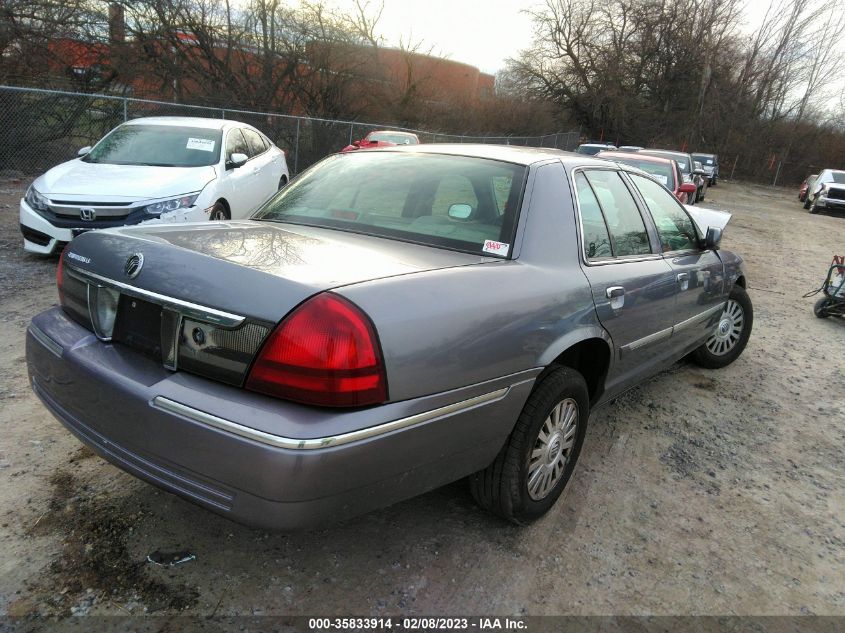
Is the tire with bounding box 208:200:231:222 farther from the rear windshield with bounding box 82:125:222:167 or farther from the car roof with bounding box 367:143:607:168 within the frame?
the car roof with bounding box 367:143:607:168

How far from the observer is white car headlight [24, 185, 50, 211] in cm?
598

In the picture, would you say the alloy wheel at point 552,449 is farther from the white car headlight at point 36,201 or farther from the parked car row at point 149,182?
the white car headlight at point 36,201

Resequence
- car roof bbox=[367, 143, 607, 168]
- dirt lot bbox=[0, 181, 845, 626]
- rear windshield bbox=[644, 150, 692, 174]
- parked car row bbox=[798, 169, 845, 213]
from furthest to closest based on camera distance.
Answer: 1. parked car row bbox=[798, 169, 845, 213]
2. rear windshield bbox=[644, 150, 692, 174]
3. car roof bbox=[367, 143, 607, 168]
4. dirt lot bbox=[0, 181, 845, 626]

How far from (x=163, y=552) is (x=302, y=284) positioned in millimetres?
1309

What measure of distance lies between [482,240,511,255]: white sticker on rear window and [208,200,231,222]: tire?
4.73 metres

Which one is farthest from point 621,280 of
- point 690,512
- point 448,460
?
point 448,460

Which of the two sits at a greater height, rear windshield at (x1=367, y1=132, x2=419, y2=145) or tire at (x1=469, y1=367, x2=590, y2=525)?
rear windshield at (x1=367, y1=132, x2=419, y2=145)

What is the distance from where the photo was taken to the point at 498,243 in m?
2.50

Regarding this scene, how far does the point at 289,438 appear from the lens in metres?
1.72

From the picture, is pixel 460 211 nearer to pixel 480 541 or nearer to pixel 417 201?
pixel 417 201

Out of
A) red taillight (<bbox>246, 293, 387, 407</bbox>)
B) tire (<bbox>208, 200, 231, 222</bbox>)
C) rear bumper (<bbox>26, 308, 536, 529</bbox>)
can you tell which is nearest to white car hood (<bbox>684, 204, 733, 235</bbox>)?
tire (<bbox>208, 200, 231, 222</bbox>)

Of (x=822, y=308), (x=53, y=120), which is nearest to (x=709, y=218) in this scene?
(x=822, y=308)

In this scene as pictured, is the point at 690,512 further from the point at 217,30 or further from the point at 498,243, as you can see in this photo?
the point at 217,30

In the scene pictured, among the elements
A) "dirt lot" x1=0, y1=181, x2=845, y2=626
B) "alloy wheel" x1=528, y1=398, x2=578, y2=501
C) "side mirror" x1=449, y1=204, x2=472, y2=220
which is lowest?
"dirt lot" x1=0, y1=181, x2=845, y2=626
